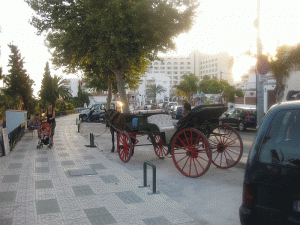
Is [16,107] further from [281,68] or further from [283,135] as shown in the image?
[283,135]

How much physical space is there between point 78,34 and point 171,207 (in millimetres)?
17466

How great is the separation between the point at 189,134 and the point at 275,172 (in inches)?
177

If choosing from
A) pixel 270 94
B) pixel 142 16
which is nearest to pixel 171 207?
pixel 142 16

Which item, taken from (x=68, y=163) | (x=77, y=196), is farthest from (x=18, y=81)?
(x=77, y=196)

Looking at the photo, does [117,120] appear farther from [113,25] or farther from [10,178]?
[113,25]

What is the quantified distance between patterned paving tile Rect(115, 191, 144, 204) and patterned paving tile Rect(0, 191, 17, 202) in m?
2.01

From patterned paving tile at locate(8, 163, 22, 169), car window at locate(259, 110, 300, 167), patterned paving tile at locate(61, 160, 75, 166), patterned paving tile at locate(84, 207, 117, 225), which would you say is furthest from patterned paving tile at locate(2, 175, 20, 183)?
car window at locate(259, 110, 300, 167)

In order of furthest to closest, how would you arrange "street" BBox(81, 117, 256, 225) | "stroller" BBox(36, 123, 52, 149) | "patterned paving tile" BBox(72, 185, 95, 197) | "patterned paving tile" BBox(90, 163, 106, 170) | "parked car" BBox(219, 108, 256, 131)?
"parked car" BBox(219, 108, 256, 131) → "stroller" BBox(36, 123, 52, 149) → "patterned paving tile" BBox(90, 163, 106, 170) → "patterned paving tile" BBox(72, 185, 95, 197) → "street" BBox(81, 117, 256, 225)

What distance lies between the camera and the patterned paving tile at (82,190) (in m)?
Result: 6.17

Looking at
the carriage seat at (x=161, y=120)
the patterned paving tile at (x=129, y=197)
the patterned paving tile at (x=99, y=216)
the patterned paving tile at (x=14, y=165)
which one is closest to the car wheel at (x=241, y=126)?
the carriage seat at (x=161, y=120)

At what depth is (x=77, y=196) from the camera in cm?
598

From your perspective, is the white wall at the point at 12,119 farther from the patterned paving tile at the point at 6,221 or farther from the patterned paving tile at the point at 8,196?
the patterned paving tile at the point at 6,221

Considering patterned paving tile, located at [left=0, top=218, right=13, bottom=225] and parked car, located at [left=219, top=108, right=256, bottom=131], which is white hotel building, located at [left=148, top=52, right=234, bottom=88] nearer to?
parked car, located at [left=219, top=108, right=256, bottom=131]

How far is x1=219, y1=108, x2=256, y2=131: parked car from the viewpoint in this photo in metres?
20.1
